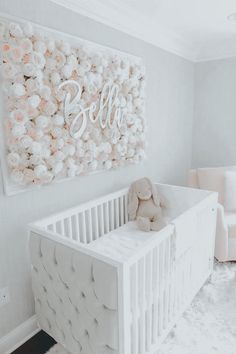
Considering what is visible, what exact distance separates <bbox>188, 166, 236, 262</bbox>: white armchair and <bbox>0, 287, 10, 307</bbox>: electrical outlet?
1749 mm

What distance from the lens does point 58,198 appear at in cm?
182

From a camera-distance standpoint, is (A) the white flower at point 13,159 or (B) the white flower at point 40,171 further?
(B) the white flower at point 40,171

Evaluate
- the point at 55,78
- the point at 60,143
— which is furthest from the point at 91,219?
the point at 55,78

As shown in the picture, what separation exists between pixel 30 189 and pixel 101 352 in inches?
36.9

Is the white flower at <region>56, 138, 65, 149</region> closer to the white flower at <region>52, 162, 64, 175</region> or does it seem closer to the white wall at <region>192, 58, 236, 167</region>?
the white flower at <region>52, 162, 64, 175</region>

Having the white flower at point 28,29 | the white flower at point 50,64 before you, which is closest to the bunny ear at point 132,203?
the white flower at point 50,64

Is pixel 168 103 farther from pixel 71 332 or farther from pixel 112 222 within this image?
pixel 71 332

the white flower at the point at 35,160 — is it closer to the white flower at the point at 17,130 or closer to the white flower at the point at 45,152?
the white flower at the point at 45,152

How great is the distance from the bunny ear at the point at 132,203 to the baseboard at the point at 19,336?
103cm

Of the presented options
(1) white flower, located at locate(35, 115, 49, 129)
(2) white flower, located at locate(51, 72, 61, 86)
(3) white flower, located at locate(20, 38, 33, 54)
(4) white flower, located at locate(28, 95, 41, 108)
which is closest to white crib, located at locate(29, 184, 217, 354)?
(1) white flower, located at locate(35, 115, 49, 129)

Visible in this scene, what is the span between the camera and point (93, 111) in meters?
1.94

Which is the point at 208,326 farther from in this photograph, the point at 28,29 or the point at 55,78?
the point at 28,29

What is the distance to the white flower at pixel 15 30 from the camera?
139 centimetres

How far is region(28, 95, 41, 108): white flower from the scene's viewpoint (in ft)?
4.95
